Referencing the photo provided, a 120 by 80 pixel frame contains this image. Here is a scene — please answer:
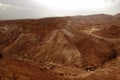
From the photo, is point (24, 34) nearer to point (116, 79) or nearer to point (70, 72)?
point (70, 72)

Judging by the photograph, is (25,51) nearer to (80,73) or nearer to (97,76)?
(80,73)

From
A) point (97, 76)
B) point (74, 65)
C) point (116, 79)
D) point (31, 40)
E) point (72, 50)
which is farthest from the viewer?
point (31, 40)

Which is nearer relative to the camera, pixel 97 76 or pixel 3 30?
pixel 97 76

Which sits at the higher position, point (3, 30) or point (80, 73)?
point (3, 30)

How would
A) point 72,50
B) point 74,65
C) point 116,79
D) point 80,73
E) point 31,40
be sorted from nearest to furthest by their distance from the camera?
point 116,79 → point 80,73 → point 74,65 → point 72,50 → point 31,40

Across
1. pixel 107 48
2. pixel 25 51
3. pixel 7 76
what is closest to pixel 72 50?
pixel 107 48

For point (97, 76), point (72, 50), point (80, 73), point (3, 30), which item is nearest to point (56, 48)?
point (72, 50)
